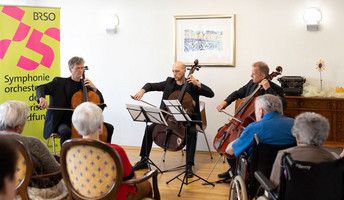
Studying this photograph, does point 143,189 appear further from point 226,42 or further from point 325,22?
point 325,22

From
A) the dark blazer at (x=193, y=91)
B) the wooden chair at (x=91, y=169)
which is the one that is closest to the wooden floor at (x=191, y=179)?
the dark blazer at (x=193, y=91)

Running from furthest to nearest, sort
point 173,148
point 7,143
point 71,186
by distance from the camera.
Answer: point 173,148 < point 71,186 < point 7,143

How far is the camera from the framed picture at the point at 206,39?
5316mm

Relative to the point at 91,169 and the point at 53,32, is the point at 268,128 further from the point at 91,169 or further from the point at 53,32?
the point at 53,32

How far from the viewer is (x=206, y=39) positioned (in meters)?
5.40

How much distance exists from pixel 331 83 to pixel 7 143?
471 centimetres

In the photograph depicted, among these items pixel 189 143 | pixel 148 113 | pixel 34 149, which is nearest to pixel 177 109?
pixel 148 113

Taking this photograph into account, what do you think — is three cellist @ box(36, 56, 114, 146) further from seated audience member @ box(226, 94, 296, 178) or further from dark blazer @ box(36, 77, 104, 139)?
seated audience member @ box(226, 94, 296, 178)

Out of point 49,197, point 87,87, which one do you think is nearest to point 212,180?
point 87,87

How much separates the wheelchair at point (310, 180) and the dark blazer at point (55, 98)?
299 cm

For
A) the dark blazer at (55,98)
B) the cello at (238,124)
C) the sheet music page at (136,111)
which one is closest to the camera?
the cello at (238,124)

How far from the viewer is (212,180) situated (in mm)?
4191

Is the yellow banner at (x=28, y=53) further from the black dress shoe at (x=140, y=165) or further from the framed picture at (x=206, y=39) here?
the framed picture at (x=206, y=39)

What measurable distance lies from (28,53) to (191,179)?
250 centimetres
